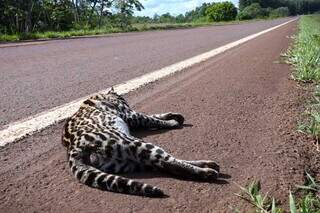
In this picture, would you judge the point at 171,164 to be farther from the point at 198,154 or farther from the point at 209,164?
the point at 198,154

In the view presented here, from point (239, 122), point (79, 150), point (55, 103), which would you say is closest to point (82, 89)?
point (55, 103)

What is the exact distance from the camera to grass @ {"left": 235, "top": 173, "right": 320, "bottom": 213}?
2674 millimetres

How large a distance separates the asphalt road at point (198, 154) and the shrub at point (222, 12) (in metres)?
88.9

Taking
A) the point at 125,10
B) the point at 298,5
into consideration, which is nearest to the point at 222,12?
the point at 125,10

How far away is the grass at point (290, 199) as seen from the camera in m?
2.67

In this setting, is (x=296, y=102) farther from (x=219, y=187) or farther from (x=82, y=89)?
(x=82, y=89)

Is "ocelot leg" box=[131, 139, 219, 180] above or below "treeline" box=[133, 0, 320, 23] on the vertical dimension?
above

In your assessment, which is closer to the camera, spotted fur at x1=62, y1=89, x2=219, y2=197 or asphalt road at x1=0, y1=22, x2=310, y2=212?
asphalt road at x1=0, y1=22, x2=310, y2=212

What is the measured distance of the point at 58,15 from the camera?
38250 millimetres

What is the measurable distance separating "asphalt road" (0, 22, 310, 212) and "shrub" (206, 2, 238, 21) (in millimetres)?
88938

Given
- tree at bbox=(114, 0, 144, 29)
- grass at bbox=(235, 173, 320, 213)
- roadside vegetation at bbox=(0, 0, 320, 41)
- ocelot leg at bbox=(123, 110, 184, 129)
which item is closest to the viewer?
grass at bbox=(235, 173, 320, 213)

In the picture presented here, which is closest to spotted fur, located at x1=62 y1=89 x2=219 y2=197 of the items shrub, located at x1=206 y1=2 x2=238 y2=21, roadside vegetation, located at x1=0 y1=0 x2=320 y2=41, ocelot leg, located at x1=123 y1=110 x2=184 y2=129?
ocelot leg, located at x1=123 y1=110 x2=184 y2=129

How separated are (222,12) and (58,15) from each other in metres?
65.0

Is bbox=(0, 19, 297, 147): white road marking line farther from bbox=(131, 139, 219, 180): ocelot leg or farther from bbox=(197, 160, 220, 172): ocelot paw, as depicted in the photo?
bbox=(197, 160, 220, 172): ocelot paw
